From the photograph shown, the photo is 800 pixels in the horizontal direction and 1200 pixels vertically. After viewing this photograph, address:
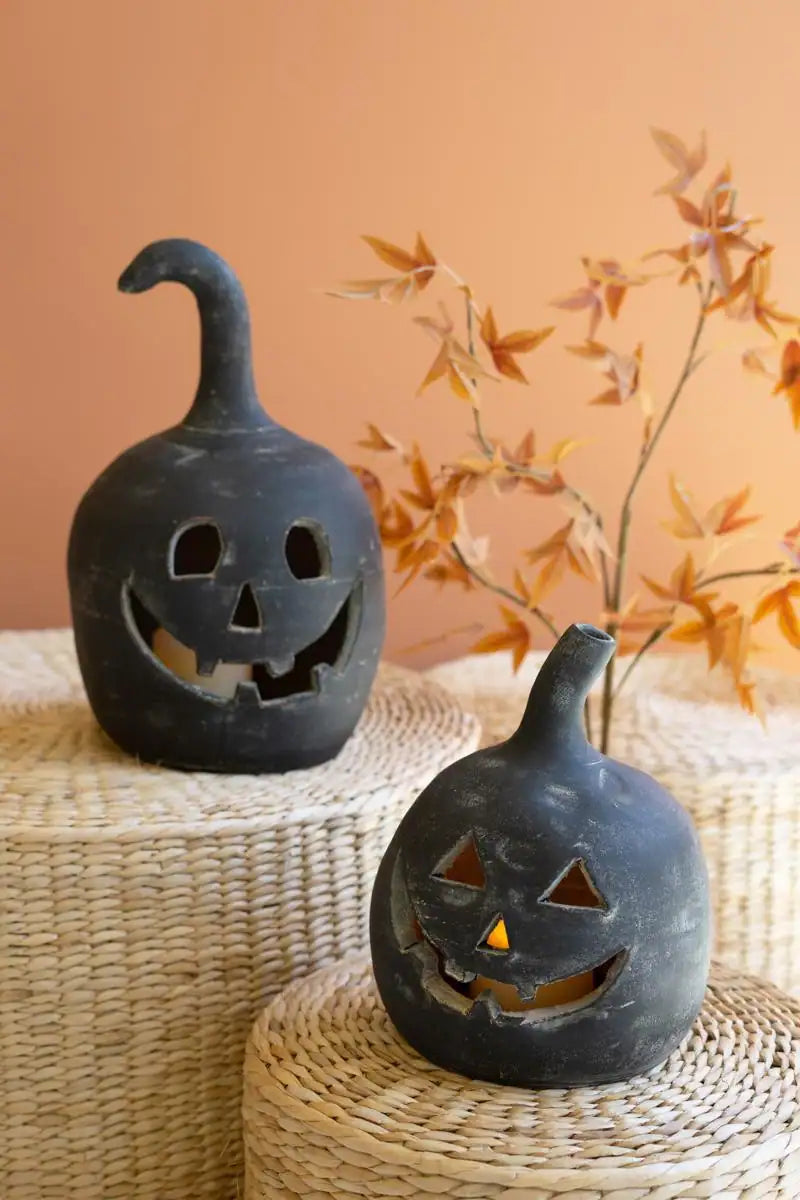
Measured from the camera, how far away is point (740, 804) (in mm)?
1451

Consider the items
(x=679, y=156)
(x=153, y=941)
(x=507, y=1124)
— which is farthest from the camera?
(x=679, y=156)

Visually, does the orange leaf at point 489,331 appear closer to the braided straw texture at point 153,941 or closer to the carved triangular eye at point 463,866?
the braided straw texture at point 153,941

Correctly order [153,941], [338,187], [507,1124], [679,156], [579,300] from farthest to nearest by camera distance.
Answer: [338,187] → [579,300] → [679,156] → [153,941] → [507,1124]

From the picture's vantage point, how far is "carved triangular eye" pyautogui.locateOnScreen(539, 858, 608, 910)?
937 mm

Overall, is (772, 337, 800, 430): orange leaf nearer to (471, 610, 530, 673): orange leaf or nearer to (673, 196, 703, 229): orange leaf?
(673, 196, 703, 229): orange leaf

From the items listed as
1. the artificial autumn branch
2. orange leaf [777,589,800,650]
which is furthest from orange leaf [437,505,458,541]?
orange leaf [777,589,800,650]

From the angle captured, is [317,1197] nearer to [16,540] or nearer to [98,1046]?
[98,1046]

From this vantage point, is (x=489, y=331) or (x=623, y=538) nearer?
(x=489, y=331)

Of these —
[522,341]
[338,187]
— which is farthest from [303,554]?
[338,187]

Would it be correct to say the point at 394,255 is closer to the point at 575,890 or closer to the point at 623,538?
the point at 623,538

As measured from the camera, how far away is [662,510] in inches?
74.0

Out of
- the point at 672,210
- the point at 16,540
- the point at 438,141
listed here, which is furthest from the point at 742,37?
the point at 16,540

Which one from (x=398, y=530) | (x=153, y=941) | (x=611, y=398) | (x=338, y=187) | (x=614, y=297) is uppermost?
(x=338, y=187)

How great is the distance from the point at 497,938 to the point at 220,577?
1.39ft
